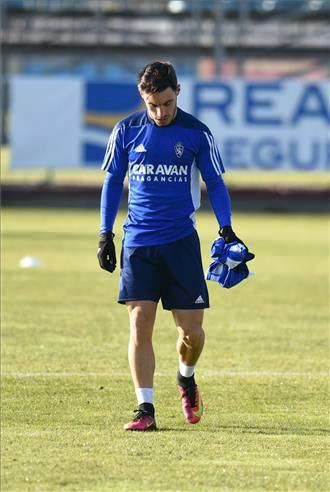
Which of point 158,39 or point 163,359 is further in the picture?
point 158,39

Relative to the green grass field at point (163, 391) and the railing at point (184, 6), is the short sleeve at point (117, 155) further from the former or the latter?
the railing at point (184, 6)

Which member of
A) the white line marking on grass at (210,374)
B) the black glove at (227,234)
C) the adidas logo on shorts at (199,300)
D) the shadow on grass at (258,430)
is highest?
the black glove at (227,234)

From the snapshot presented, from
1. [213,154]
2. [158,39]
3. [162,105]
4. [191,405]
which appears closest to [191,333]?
[191,405]

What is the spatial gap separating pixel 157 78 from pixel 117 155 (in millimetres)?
616

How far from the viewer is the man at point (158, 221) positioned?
30.0 feet

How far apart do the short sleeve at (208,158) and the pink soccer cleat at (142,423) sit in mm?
1510

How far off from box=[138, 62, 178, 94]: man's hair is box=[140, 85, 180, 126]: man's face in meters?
0.03

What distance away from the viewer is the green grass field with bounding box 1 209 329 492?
768cm

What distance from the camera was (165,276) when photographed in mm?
9305


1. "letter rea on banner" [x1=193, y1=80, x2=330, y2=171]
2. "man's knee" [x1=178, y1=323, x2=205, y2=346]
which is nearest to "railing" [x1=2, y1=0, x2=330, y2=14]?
"letter rea on banner" [x1=193, y1=80, x2=330, y2=171]

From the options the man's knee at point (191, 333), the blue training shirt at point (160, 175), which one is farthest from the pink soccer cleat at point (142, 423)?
the blue training shirt at point (160, 175)

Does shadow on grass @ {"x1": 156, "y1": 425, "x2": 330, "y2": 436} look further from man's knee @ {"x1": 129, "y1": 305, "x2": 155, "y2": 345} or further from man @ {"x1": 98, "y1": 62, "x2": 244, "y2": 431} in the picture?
man's knee @ {"x1": 129, "y1": 305, "x2": 155, "y2": 345}

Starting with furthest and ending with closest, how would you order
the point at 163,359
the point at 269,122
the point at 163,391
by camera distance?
the point at 269,122 → the point at 163,359 → the point at 163,391

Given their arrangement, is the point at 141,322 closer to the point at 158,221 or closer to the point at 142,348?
the point at 142,348
